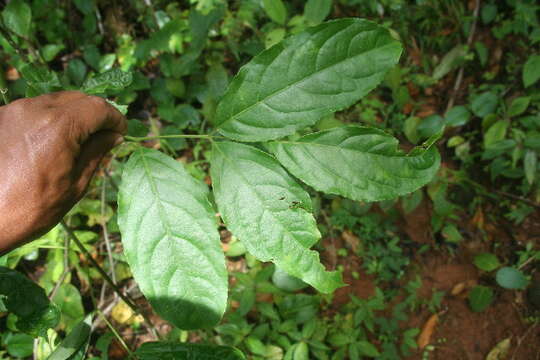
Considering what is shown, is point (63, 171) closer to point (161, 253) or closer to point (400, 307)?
point (161, 253)

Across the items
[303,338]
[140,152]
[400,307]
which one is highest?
[140,152]

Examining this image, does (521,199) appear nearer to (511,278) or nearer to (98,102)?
(511,278)

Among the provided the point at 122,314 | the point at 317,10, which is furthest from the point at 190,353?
the point at 317,10

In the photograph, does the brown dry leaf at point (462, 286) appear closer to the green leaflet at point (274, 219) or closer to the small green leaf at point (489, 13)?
the small green leaf at point (489, 13)

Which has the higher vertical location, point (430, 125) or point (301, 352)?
point (430, 125)

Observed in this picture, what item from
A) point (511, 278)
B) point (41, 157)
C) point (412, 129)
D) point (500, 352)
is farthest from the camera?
point (412, 129)

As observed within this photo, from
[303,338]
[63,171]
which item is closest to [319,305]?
[303,338]

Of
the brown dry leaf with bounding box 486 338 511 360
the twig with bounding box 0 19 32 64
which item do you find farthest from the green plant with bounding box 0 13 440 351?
the brown dry leaf with bounding box 486 338 511 360
